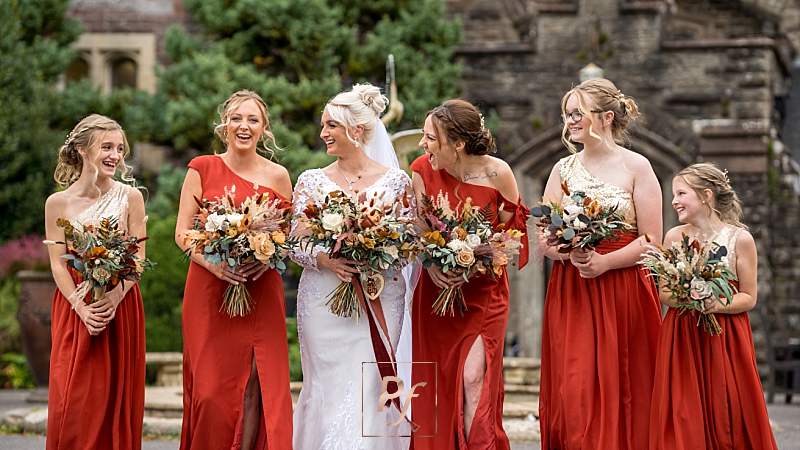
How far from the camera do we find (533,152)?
18625 millimetres

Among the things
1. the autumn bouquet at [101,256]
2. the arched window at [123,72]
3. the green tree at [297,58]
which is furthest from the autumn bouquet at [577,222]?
the arched window at [123,72]

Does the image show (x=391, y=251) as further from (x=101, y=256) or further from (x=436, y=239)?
(x=101, y=256)

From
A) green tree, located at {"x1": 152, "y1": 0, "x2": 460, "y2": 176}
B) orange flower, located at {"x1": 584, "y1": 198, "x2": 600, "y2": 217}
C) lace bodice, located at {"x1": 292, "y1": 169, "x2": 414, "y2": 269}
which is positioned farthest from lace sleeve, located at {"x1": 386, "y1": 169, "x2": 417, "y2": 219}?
green tree, located at {"x1": 152, "y1": 0, "x2": 460, "y2": 176}

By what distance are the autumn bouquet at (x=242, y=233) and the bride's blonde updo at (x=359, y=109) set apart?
2.18ft

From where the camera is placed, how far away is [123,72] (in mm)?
20797

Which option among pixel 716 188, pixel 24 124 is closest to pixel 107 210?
pixel 716 188

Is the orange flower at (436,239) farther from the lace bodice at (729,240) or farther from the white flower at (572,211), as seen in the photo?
the lace bodice at (729,240)

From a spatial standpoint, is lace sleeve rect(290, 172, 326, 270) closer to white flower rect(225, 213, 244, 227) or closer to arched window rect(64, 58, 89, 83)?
white flower rect(225, 213, 244, 227)

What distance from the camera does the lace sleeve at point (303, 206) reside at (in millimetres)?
7884

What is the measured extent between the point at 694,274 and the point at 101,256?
334cm

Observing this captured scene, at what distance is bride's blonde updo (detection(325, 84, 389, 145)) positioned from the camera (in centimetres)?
802

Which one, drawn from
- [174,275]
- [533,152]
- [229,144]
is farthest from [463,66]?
[229,144]

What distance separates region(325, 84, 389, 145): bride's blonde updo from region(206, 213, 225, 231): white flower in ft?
3.13

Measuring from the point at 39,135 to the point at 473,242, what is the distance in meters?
12.3
